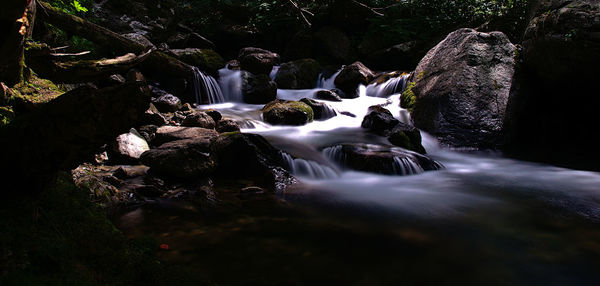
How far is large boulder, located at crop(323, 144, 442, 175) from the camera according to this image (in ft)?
19.6

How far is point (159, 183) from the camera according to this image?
4.49 metres

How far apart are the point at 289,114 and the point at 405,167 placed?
4003mm

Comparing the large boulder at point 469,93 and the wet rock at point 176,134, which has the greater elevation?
the large boulder at point 469,93

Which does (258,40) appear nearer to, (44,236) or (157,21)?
(157,21)

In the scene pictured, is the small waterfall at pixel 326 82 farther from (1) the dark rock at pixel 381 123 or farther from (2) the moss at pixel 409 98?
(1) the dark rock at pixel 381 123

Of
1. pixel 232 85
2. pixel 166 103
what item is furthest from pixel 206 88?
pixel 166 103

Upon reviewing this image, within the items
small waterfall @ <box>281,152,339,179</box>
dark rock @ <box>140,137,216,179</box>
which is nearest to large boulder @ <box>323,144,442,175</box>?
small waterfall @ <box>281,152,339,179</box>

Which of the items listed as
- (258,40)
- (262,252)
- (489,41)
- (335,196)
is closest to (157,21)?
(258,40)

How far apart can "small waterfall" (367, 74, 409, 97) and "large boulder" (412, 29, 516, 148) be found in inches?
95.2

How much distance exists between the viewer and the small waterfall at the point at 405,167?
19.5 feet

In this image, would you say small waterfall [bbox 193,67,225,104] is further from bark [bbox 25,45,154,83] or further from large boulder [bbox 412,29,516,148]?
large boulder [bbox 412,29,516,148]

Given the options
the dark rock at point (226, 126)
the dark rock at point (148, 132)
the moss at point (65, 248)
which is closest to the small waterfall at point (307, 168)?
the dark rock at point (226, 126)

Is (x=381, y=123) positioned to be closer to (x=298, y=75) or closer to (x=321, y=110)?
(x=321, y=110)

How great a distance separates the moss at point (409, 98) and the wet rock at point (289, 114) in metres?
Answer: 3.00
